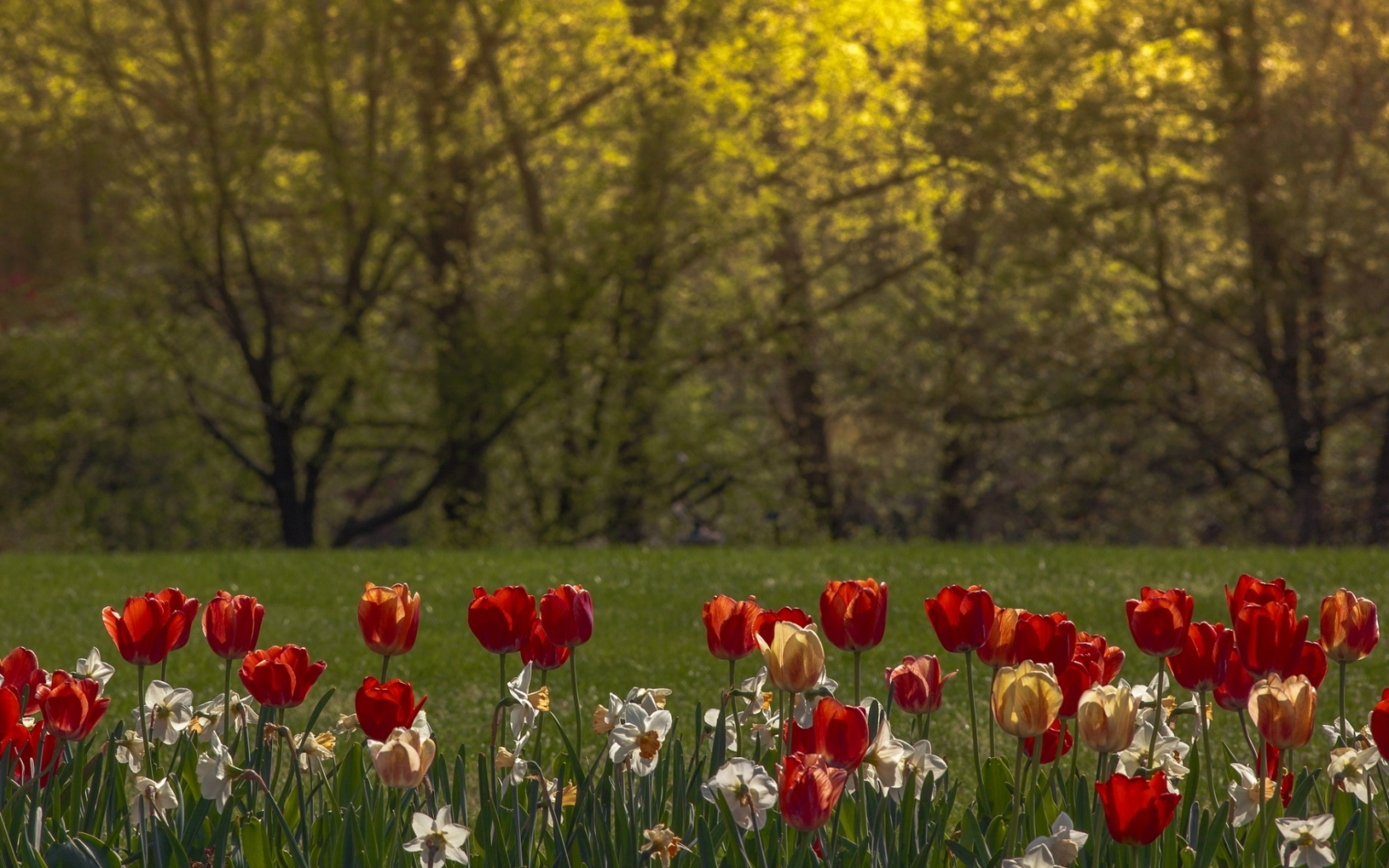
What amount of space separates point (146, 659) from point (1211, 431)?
1055 centimetres

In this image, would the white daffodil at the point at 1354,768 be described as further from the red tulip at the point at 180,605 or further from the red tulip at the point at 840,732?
the red tulip at the point at 180,605

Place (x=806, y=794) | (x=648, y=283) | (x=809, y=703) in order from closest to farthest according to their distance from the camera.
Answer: (x=806, y=794) < (x=809, y=703) < (x=648, y=283)

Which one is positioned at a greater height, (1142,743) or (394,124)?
(394,124)

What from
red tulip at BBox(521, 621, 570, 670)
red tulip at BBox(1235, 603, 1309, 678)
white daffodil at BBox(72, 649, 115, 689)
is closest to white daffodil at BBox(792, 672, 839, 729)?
red tulip at BBox(521, 621, 570, 670)

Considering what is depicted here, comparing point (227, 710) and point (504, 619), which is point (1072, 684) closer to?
point (504, 619)

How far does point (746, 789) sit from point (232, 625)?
105cm

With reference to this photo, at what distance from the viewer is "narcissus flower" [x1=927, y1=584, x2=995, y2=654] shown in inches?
96.9

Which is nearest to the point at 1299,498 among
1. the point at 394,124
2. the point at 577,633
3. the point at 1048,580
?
the point at 1048,580

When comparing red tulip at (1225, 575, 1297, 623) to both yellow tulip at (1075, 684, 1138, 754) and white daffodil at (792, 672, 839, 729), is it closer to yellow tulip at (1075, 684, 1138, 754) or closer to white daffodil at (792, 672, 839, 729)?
yellow tulip at (1075, 684, 1138, 754)

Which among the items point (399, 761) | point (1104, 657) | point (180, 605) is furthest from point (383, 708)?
point (1104, 657)

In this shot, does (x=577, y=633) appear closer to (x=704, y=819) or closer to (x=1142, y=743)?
(x=704, y=819)

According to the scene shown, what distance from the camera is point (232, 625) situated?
8.53 ft

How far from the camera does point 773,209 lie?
13477 millimetres

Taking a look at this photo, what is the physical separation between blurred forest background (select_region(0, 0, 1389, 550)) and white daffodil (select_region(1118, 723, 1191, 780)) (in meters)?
9.48
